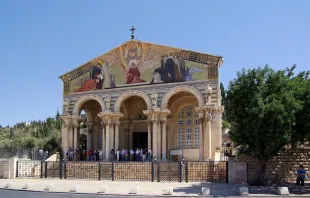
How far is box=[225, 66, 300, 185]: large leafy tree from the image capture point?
17688mm

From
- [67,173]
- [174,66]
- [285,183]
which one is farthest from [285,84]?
[67,173]

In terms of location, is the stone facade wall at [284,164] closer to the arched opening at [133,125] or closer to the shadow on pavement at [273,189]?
the shadow on pavement at [273,189]

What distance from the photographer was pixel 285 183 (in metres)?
20.1

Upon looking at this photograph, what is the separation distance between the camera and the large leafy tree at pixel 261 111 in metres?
17.7

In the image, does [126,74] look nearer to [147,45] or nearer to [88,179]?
[147,45]

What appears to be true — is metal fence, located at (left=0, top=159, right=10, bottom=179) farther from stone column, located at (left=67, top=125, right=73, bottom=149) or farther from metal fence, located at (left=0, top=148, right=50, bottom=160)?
stone column, located at (left=67, top=125, right=73, bottom=149)

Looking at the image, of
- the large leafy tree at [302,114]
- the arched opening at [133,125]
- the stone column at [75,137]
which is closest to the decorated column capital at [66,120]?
the stone column at [75,137]

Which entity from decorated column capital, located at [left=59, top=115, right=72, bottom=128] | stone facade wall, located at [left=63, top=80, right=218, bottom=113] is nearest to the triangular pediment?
stone facade wall, located at [left=63, top=80, right=218, bottom=113]

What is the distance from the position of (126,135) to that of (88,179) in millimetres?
10939

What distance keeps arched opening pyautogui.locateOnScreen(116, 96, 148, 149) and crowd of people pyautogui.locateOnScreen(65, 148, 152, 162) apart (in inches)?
113

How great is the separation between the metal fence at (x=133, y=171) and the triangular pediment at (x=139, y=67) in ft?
27.8

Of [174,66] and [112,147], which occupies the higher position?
[174,66]

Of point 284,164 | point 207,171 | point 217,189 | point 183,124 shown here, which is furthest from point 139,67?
point 217,189

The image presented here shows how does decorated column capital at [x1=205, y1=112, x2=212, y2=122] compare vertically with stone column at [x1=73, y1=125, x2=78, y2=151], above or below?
above
